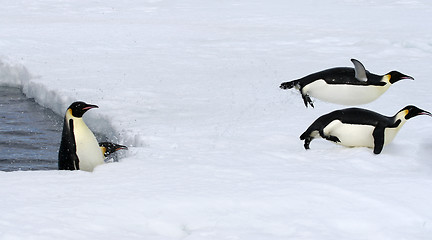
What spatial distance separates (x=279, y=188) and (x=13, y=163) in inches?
111

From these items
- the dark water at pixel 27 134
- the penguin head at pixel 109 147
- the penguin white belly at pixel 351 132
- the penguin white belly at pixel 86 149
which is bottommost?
the dark water at pixel 27 134

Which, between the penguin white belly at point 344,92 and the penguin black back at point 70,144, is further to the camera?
the penguin white belly at point 344,92

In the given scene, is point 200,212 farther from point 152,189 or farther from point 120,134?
point 120,134

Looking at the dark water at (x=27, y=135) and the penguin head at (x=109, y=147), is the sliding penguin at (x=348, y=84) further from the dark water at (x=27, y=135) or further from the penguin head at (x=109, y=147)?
the dark water at (x=27, y=135)

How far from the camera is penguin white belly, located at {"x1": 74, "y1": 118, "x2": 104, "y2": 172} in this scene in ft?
14.8

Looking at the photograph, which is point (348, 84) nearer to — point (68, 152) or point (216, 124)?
point (216, 124)

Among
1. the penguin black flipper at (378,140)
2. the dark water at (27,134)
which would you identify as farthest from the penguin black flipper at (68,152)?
the penguin black flipper at (378,140)

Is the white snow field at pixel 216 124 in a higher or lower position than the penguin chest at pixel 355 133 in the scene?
lower

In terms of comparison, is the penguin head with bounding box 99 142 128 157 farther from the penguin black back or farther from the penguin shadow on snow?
the penguin black back

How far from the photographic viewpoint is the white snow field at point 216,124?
10.3ft

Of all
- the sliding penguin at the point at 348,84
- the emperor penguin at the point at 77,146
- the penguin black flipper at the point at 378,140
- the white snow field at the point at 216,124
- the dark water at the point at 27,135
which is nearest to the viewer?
the white snow field at the point at 216,124

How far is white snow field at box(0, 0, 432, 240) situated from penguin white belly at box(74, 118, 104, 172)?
24cm

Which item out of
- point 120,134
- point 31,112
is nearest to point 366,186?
point 120,134

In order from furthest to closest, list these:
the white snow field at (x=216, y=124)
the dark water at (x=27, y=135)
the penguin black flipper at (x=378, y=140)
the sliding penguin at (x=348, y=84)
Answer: the dark water at (x=27, y=135), the sliding penguin at (x=348, y=84), the penguin black flipper at (x=378, y=140), the white snow field at (x=216, y=124)
